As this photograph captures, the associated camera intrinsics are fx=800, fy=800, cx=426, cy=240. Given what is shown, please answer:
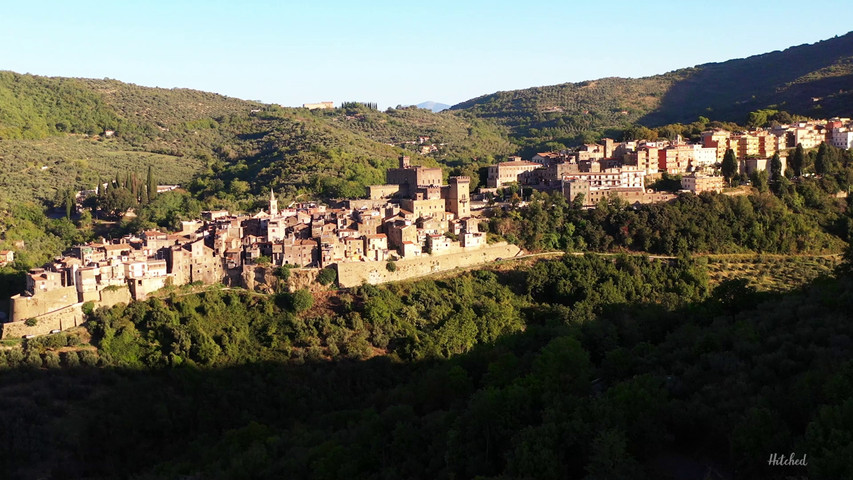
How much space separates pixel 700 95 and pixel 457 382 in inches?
2822

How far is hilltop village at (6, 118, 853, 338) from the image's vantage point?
83.9 feet

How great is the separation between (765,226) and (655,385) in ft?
79.2

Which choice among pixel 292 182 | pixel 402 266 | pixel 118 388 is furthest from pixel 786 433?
pixel 292 182

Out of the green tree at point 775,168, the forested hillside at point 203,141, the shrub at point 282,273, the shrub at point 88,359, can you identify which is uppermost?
the forested hillside at point 203,141

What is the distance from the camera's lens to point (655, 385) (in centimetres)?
1212

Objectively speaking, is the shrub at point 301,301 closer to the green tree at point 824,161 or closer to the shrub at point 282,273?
the shrub at point 282,273

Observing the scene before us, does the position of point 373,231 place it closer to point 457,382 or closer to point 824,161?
point 457,382

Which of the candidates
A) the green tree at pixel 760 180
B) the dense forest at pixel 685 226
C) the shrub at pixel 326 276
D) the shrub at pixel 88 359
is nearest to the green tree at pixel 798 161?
the green tree at pixel 760 180

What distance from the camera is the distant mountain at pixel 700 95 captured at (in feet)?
196

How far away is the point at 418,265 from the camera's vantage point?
30078mm

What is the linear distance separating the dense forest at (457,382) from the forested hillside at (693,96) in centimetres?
3413

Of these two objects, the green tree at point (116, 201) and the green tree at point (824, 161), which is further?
the green tree at point (116, 201)

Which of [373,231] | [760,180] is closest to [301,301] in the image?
[373,231]

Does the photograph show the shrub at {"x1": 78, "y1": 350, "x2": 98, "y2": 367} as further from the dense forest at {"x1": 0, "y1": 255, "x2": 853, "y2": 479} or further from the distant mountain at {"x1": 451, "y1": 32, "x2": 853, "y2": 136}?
the distant mountain at {"x1": 451, "y1": 32, "x2": 853, "y2": 136}
